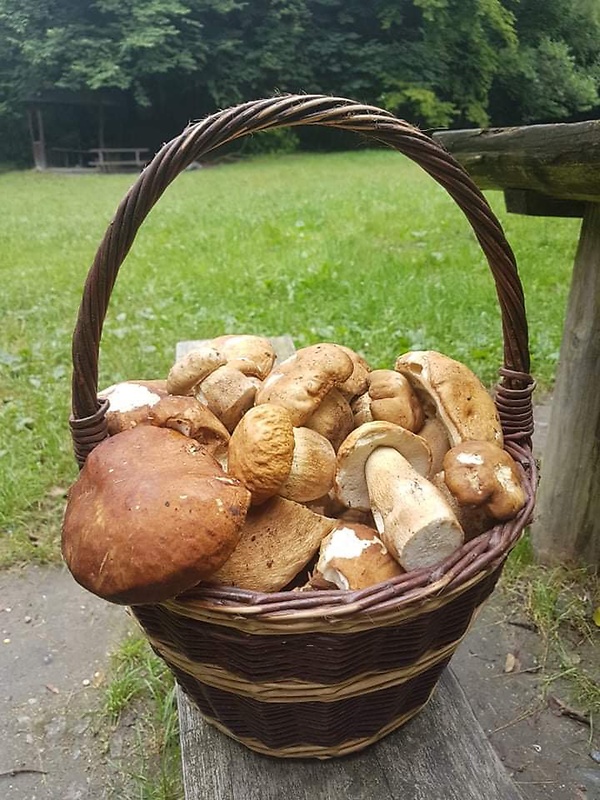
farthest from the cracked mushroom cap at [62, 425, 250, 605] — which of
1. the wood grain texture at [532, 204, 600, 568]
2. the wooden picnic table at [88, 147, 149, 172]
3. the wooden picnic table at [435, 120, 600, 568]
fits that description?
the wooden picnic table at [88, 147, 149, 172]

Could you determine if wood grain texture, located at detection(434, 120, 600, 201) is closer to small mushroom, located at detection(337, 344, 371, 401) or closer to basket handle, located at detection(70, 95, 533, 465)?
basket handle, located at detection(70, 95, 533, 465)

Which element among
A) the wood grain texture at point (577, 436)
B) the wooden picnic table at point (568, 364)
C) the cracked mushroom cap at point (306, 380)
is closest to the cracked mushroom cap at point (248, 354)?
the cracked mushroom cap at point (306, 380)

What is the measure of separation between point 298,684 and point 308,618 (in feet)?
0.53

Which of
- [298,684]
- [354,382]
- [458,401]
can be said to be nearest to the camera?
[298,684]

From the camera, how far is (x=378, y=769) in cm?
107

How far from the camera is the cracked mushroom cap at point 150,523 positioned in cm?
85

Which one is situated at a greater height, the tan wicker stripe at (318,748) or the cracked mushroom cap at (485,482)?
the cracked mushroom cap at (485,482)

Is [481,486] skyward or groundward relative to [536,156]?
groundward

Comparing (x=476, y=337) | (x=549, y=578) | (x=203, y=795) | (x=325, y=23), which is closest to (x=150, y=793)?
(x=203, y=795)

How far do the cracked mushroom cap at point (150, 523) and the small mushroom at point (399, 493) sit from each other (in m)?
0.20

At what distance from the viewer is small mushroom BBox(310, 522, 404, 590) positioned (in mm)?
937

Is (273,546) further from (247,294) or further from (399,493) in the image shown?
(247,294)

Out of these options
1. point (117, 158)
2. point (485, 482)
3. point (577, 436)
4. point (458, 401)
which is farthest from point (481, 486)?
point (117, 158)

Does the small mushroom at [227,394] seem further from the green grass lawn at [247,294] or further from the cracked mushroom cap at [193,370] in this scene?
the green grass lawn at [247,294]
